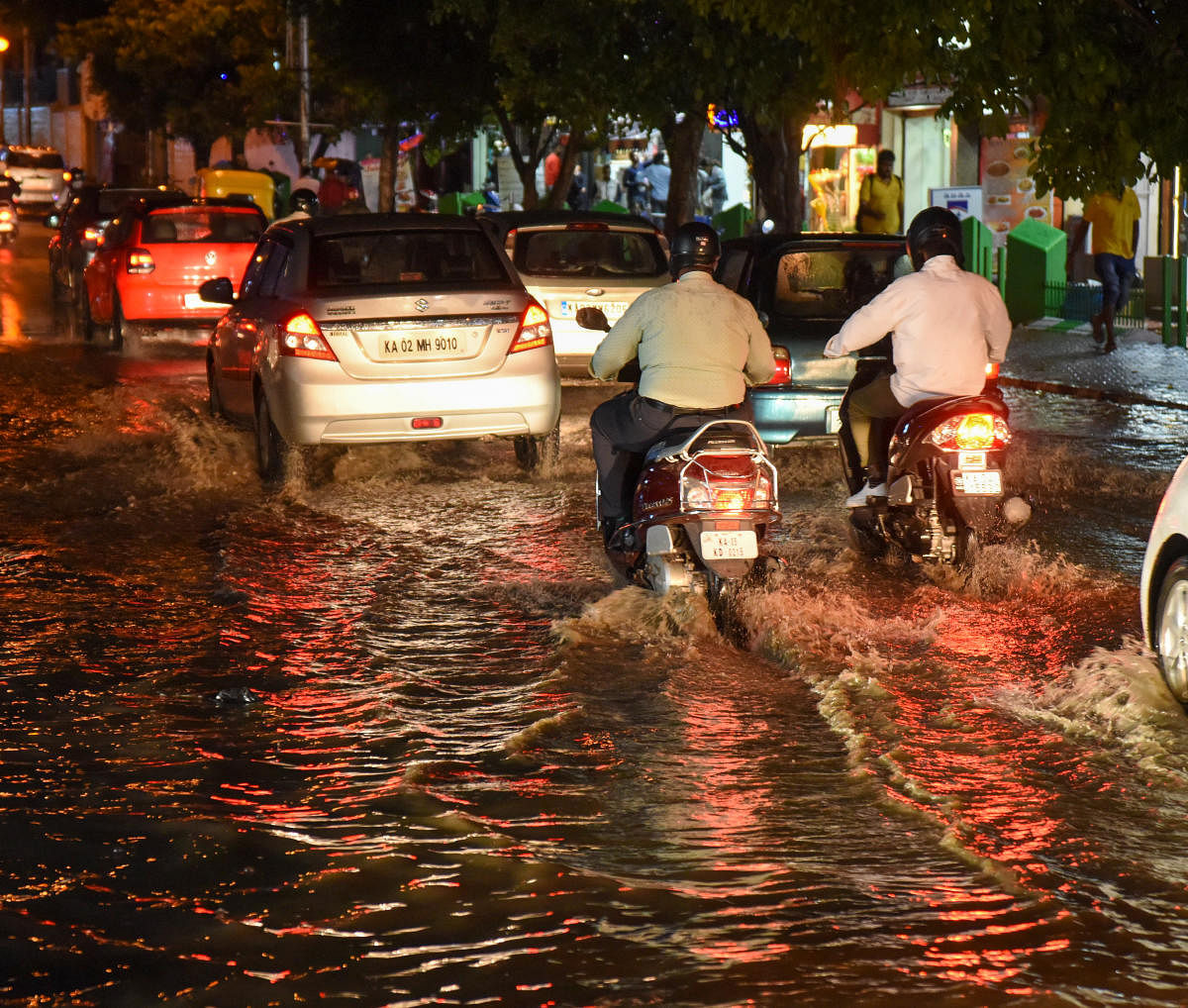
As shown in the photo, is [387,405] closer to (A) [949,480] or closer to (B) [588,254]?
(A) [949,480]

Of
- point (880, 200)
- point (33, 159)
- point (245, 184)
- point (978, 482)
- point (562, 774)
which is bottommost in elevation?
point (562, 774)

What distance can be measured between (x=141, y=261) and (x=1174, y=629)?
1597cm

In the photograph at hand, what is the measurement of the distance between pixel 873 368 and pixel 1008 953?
5.34 metres

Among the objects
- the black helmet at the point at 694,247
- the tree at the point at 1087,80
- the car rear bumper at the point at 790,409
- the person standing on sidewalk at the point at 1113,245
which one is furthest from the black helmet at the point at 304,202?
the black helmet at the point at 694,247

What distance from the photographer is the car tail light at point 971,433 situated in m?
8.39

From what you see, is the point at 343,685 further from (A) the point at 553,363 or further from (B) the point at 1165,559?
(A) the point at 553,363

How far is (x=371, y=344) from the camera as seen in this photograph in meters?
11.1

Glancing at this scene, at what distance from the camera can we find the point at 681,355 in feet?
25.7

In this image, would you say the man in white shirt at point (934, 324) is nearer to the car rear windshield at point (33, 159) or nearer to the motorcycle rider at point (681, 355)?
the motorcycle rider at point (681, 355)

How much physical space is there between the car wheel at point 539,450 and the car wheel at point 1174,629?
6.06m

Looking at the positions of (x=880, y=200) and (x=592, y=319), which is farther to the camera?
(x=880, y=200)

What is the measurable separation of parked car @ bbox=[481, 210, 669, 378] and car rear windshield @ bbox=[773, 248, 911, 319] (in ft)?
10.7

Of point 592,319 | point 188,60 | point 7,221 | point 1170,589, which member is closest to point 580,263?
point 592,319

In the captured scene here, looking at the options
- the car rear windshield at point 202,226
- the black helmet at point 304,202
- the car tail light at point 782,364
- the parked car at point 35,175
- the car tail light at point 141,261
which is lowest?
the car tail light at point 782,364
